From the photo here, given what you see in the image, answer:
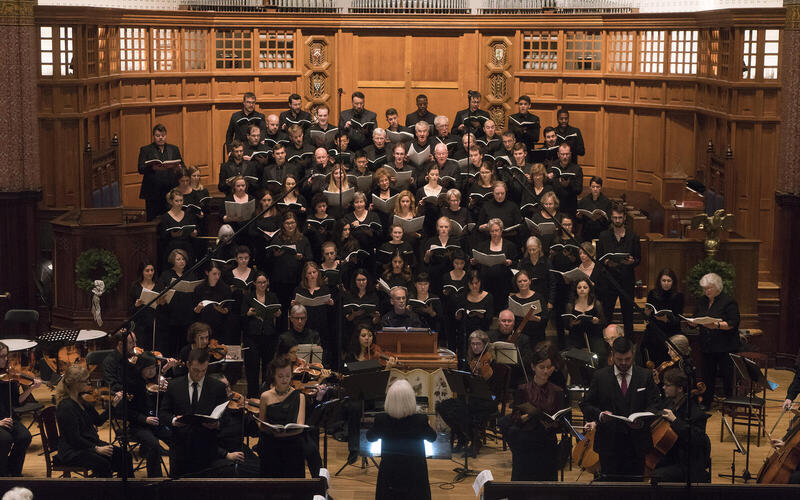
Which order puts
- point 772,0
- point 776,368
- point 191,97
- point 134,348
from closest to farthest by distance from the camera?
point 134,348 < point 776,368 < point 772,0 < point 191,97

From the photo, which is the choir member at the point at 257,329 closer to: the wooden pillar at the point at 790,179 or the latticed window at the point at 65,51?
the latticed window at the point at 65,51

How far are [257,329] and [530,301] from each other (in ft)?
7.35

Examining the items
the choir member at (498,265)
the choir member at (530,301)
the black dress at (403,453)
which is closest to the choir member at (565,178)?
the choir member at (498,265)

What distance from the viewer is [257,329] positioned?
9953mm

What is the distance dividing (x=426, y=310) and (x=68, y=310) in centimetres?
353

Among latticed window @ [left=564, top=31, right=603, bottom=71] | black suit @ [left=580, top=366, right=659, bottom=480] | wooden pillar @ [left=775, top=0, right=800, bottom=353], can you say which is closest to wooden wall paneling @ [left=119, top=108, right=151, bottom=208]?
latticed window @ [left=564, top=31, right=603, bottom=71]

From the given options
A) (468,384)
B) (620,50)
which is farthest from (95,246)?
(620,50)

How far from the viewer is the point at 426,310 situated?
983 centimetres

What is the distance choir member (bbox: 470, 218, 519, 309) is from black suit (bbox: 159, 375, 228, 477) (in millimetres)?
3435

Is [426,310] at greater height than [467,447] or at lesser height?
greater

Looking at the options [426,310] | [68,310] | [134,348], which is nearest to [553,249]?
[426,310]

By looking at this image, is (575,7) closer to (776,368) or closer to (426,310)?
(776,368)

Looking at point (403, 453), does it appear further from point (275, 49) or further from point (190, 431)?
point (275, 49)

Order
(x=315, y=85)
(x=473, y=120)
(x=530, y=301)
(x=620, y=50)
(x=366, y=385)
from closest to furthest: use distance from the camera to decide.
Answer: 1. (x=366, y=385)
2. (x=530, y=301)
3. (x=473, y=120)
4. (x=620, y=50)
5. (x=315, y=85)
